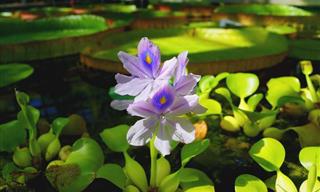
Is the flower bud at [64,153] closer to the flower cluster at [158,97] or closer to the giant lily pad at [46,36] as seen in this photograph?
the flower cluster at [158,97]

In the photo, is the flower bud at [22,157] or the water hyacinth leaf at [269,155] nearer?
the water hyacinth leaf at [269,155]

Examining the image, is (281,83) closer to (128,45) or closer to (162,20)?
(128,45)

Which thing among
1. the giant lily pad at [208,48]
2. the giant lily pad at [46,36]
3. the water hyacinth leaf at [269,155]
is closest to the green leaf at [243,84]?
the water hyacinth leaf at [269,155]

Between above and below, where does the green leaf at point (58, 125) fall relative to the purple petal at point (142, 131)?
below

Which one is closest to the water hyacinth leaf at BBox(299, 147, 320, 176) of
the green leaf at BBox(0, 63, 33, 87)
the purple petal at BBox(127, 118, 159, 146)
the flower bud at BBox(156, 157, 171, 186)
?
the flower bud at BBox(156, 157, 171, 186)

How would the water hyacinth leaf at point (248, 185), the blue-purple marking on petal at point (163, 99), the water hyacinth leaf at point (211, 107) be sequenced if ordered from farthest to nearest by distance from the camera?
the water hyacinth leaf at point (211, 107)
the water hyacinth leaf at point (248, 185)
the blue-purple marking on petal at point (163, 99)

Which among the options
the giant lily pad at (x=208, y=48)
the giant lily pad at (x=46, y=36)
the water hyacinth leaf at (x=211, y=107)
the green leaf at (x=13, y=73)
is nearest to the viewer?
the water hyacinth leaf at (x=211, y=107)

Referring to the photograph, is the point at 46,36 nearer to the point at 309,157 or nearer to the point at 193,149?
the point at 193,149

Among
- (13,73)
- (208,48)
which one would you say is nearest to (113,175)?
(13,73)
